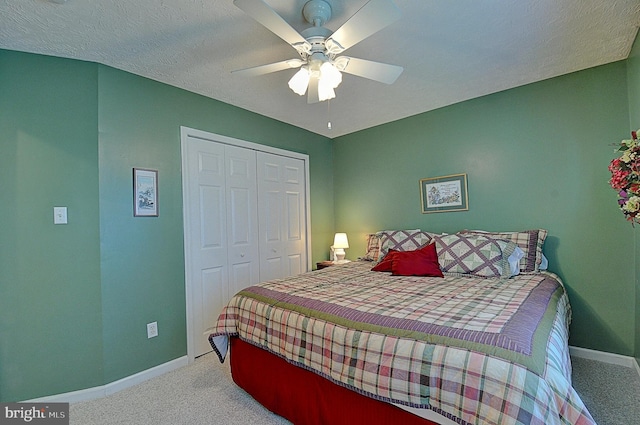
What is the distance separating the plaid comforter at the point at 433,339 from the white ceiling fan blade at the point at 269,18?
4.90ft

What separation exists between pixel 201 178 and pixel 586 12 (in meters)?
3.06

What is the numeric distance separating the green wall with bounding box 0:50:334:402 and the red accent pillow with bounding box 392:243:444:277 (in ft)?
6.37

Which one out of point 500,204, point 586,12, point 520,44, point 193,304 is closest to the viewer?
point 586,12

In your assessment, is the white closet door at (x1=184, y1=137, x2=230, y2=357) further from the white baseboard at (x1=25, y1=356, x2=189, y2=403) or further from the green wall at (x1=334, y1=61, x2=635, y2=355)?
the green wall at (x1=334, y1=61, x2=635, y2=355)

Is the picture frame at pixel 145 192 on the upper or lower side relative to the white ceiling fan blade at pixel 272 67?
lower

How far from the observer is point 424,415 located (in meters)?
1.24

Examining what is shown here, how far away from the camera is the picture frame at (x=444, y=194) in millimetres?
3113

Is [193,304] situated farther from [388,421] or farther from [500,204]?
[500,204]

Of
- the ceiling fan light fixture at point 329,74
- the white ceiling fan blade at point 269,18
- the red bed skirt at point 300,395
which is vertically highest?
the white ceiling fan blade at point 269,18

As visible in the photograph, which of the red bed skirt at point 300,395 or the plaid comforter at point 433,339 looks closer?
the plaid comforter at point 433,339

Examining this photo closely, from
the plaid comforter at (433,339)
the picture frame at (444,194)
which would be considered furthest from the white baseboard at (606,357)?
the picture frame at (444,194)

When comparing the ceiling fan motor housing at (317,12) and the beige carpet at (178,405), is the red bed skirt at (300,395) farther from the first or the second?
the ceiling fan motor housing at (317,12)

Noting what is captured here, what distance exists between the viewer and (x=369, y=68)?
1830 millimetres

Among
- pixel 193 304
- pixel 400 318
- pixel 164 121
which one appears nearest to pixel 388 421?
pixel 400 318
